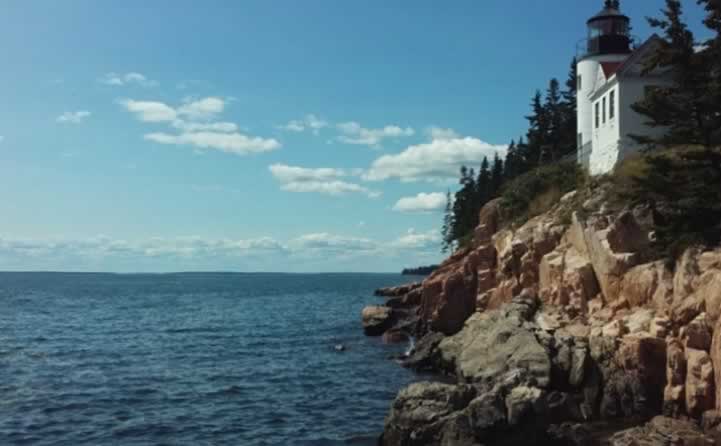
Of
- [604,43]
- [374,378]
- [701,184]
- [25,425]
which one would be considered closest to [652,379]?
[701,184]

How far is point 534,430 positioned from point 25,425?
15902 millimetres

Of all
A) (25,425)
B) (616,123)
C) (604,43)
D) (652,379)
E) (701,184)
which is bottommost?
(25,425)

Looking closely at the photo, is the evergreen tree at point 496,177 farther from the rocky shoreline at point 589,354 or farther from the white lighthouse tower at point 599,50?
the rocky shoreline at point 589,354

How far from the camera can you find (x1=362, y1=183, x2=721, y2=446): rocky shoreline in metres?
18.3

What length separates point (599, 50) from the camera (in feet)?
132

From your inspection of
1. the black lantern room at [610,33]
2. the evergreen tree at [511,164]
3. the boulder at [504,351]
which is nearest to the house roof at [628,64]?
the black lantern room at [610,33]

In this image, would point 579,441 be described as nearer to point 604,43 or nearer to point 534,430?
point 534,430

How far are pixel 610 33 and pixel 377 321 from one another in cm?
2349

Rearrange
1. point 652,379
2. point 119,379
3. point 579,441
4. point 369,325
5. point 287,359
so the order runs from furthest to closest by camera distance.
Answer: point 369,325, point 287,359, point 119,379, point 652,379, point 579,441

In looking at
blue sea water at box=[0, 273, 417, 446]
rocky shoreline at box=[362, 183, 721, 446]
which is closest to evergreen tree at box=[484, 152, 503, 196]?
blue sea water at box=[0, 273, 417, 446]

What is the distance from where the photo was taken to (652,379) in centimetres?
2005

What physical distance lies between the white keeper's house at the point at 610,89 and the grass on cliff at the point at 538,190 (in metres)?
1.12

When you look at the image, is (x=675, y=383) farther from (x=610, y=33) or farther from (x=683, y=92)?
(x=610, y=33)

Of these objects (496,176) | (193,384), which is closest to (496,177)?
(496,176)
